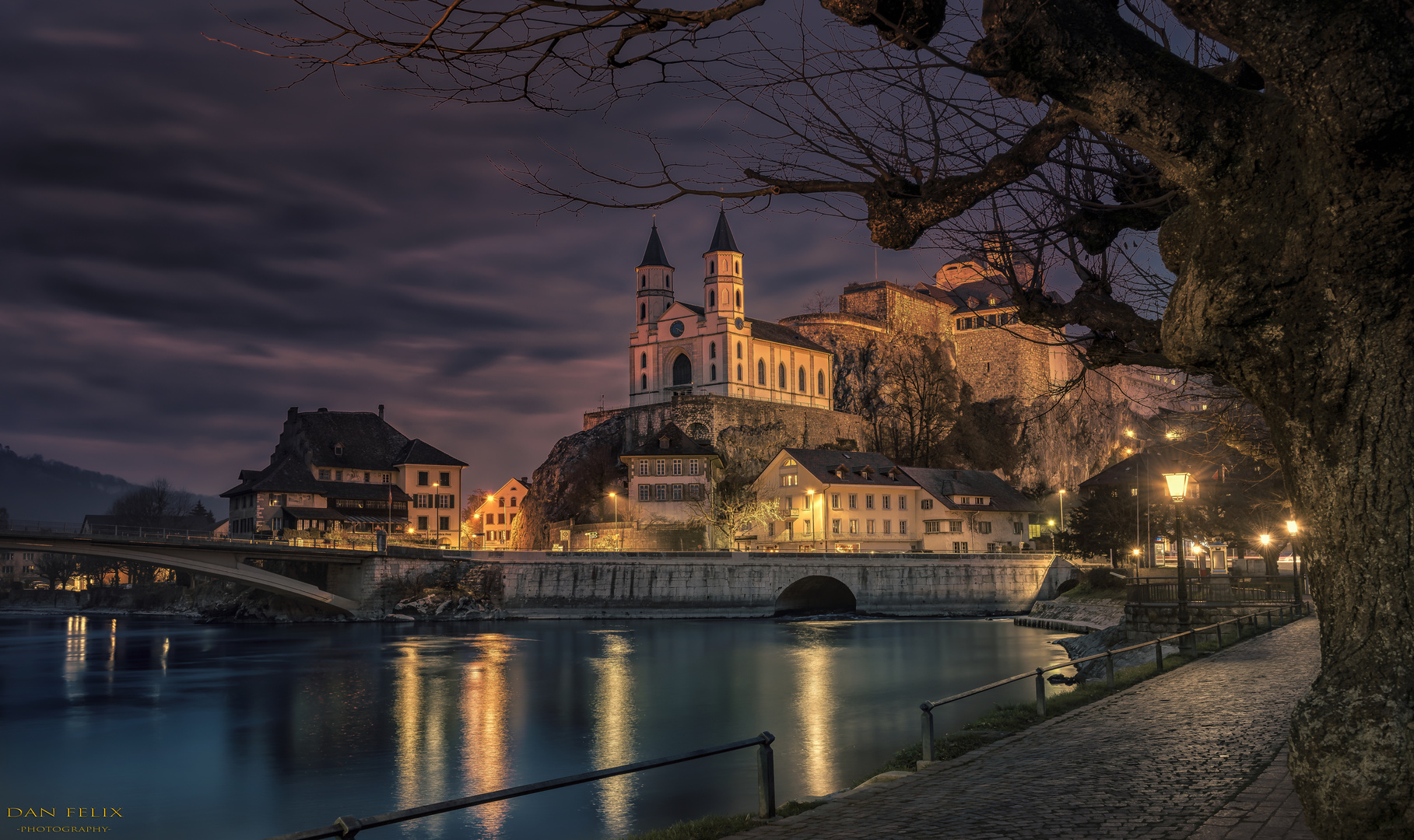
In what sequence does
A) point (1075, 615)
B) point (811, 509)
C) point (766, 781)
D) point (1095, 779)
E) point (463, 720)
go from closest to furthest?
point (766, 781)
point (1095, 779)
point (463, 720)
point (1075, 615)
point (811, 509)

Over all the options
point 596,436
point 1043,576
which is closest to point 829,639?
point 1043,576

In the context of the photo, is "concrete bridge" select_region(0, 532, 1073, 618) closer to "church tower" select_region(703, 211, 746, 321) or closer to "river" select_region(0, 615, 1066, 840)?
"river" select_region(0, 615, 1066, 840)

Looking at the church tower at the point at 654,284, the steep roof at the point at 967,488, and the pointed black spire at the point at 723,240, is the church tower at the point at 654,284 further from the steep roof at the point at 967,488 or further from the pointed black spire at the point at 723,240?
the steep roof at the point at 967,488

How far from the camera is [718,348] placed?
9538 centimetres

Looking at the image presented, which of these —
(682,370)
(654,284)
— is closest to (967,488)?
(682,370)

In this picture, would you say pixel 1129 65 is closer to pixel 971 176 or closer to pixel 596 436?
pixel 971 176

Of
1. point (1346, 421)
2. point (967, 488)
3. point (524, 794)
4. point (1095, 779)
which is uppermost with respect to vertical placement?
point (967, 488)

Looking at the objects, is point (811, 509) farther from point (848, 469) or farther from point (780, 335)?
point (780, 335)

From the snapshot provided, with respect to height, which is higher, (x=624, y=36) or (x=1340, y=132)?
(x=624, y=36)

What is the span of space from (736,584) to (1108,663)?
→ 153 feet

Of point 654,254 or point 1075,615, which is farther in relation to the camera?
point 654,254

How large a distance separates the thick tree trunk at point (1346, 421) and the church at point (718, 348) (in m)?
88.9

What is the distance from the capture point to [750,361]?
317 ft

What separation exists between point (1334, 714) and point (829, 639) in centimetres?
4368
